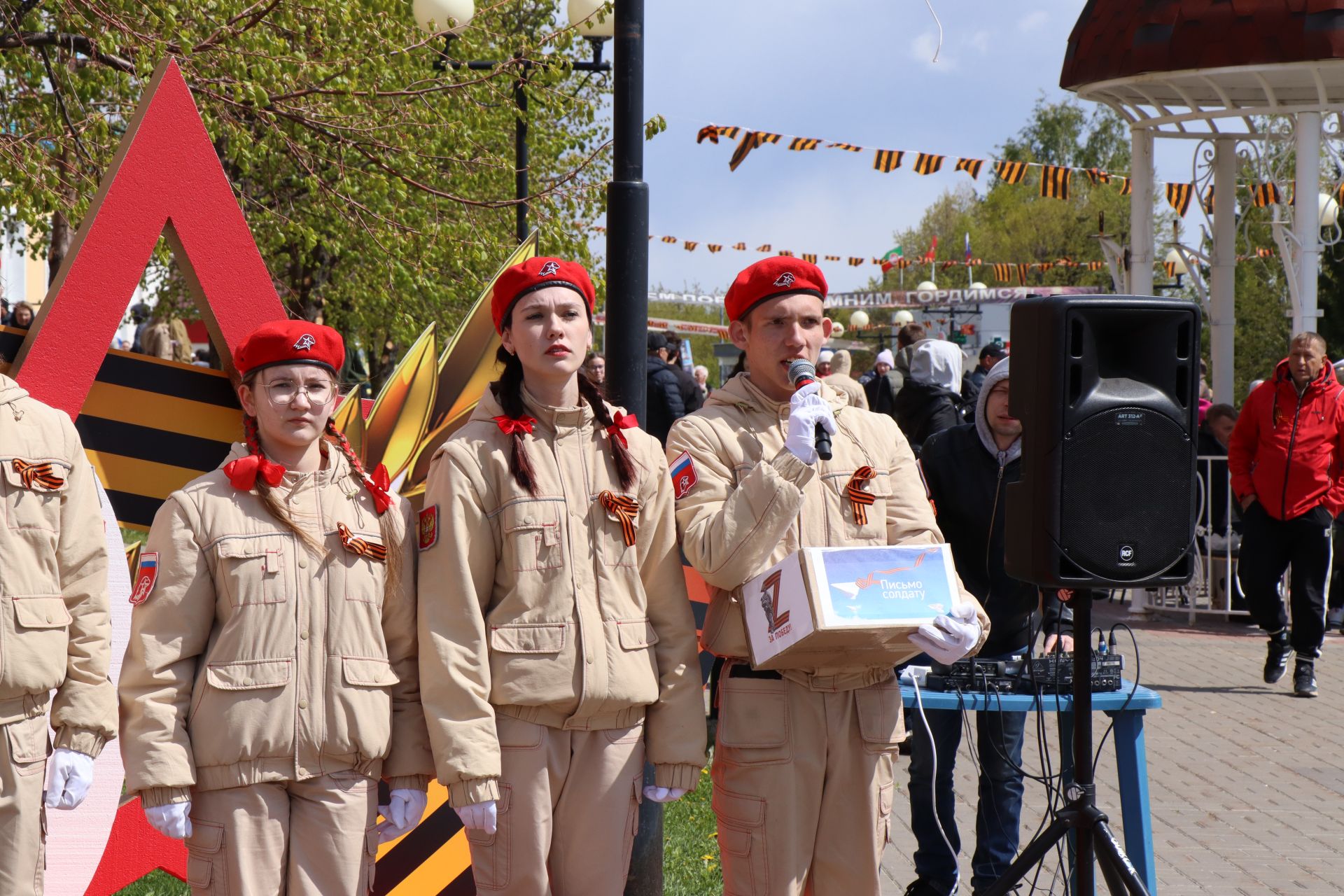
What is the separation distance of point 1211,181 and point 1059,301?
9593 mm

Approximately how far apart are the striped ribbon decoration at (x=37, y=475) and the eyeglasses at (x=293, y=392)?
54cm

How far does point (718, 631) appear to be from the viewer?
3.44m

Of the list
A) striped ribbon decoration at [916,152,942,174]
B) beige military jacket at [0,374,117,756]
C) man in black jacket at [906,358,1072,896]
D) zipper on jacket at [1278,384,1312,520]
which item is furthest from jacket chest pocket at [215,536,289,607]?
striped ribbon decoration at [916,152,942,174]

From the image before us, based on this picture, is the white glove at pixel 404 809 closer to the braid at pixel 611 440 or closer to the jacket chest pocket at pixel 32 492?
the braid at pixel 611 440

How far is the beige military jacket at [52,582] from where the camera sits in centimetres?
316

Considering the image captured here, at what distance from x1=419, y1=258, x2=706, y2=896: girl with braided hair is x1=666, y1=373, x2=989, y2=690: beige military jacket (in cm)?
11

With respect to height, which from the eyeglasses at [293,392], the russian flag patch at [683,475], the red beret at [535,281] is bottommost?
the russian flag patch at [683,475]

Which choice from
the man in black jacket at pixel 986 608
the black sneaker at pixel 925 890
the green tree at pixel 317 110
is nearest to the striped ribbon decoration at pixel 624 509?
the man in black jacket at pixel 986 608

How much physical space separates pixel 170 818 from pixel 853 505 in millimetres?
1756

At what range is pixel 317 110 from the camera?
8.00 metres

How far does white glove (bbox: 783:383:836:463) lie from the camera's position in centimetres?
323

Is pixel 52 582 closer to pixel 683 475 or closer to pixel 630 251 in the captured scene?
pixel 683 475

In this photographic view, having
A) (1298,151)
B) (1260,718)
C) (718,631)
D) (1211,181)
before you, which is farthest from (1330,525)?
(718,631)

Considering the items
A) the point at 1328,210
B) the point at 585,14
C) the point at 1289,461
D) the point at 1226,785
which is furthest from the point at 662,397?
the point at 1328,210
